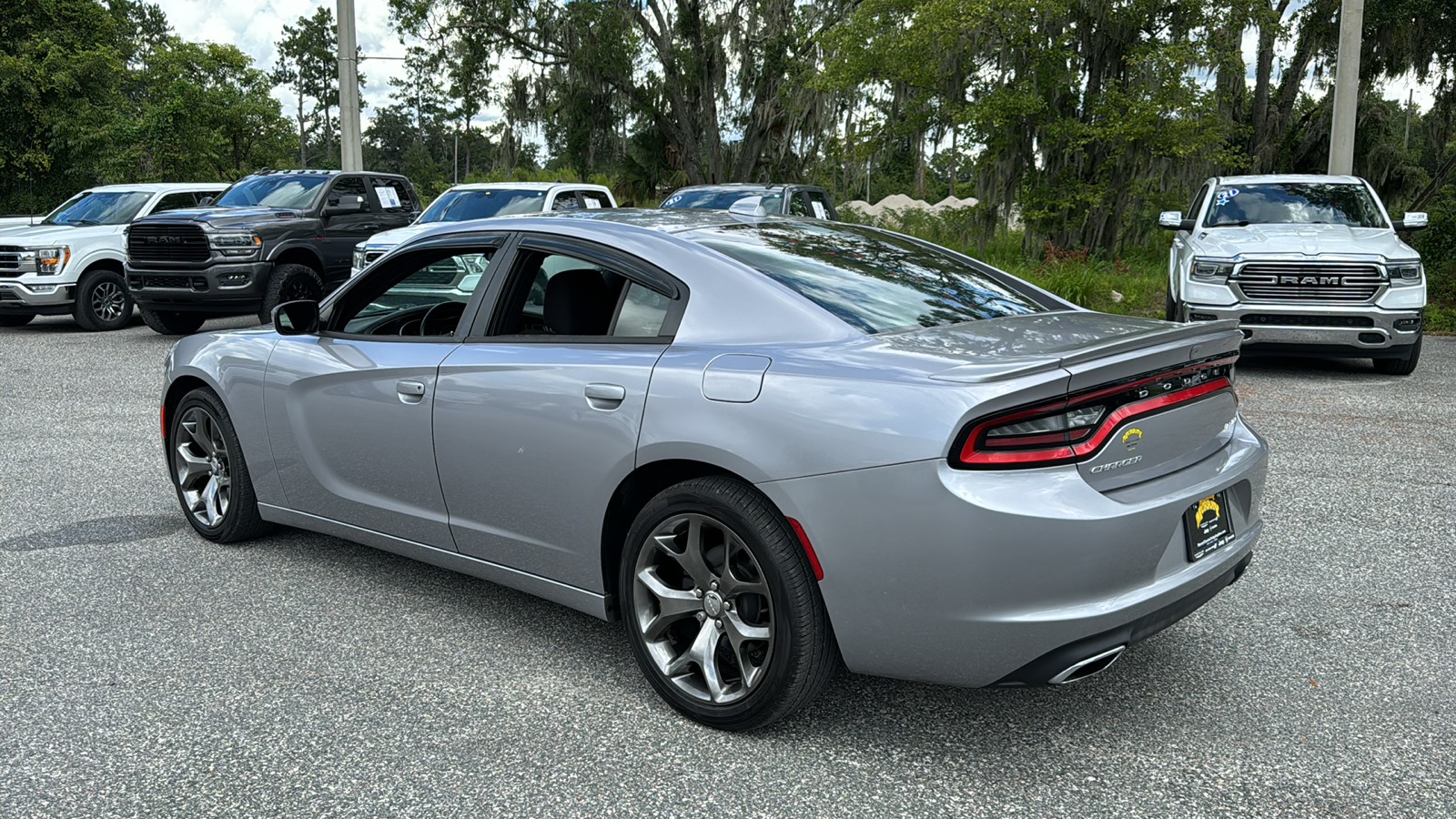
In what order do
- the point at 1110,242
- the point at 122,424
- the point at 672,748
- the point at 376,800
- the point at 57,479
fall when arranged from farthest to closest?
1. the point at 1110,242
2. the point at 122,424
3. the point at 57,479
4. the point at 672,748
5. the point at 376,800

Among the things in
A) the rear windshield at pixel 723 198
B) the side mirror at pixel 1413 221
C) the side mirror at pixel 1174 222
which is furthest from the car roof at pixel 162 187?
the side mirror at pixel 1413 221

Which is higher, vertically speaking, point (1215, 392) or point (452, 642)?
point (1215, 392)

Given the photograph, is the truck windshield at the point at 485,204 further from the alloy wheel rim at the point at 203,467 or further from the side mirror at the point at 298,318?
the side mirror at the point at 298,318

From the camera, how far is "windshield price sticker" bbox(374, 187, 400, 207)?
1555cm

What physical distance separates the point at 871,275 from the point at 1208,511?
1301 mm

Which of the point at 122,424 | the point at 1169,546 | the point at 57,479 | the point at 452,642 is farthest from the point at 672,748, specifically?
the point at 122,424

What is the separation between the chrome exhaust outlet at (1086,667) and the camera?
9.80 ft

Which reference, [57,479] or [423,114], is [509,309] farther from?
[423,114]

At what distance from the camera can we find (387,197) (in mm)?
15750

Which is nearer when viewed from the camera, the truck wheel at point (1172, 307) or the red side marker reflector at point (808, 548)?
the red side marker reflector at point (808, 548)

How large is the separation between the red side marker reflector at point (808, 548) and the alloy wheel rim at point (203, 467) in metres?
3.16

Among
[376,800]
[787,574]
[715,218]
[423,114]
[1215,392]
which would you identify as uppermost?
[423,114]

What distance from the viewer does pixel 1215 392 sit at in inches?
140

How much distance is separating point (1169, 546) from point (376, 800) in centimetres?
222
